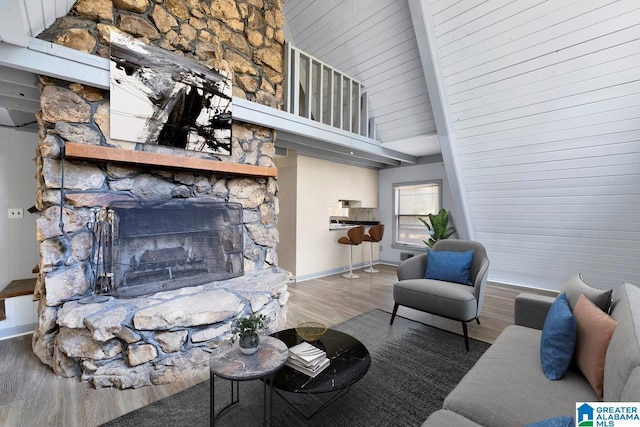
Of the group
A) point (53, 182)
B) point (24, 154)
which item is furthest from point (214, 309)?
point (24, 154)

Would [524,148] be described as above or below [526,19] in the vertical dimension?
below

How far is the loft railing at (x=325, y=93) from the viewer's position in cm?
358

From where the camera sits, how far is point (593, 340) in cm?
130

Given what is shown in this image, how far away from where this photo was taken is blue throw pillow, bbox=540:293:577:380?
1387 mm

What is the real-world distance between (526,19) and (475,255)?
238 centimetres

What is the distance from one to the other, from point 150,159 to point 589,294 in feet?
10.6

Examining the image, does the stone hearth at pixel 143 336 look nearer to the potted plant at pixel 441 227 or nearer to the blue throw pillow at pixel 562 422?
the blue throw pillow at pixel 562 422

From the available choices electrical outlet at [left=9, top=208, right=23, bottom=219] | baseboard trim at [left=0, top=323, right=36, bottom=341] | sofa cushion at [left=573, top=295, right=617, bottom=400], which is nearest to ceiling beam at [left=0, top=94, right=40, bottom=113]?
electrical outlet at [left=9, top=208, right=23, bottom=219]

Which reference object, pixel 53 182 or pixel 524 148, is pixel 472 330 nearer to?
pixel 524 148

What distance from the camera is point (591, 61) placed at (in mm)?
2641

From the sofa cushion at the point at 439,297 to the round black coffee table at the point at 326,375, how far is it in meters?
1.14

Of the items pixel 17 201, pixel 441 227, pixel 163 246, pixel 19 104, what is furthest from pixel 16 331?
pixel 441 227

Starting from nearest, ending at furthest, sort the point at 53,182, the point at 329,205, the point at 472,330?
the point at 53,182 < the point at 472,330 < the point at 329,205

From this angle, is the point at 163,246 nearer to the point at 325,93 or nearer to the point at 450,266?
the point at 450,266
